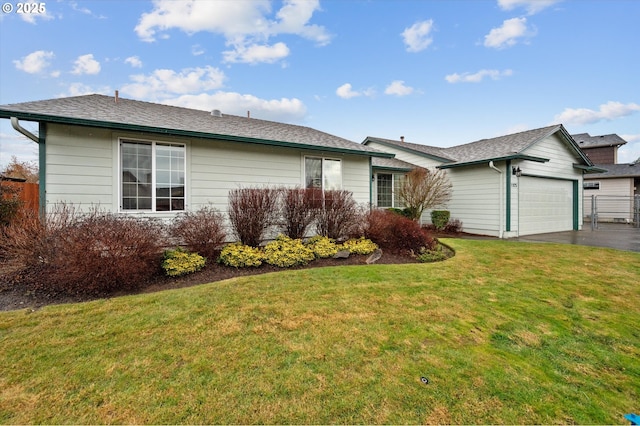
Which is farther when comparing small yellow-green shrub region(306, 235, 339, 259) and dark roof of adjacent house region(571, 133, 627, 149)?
dark roof of adjacent house region(571, 133, 627, 149)

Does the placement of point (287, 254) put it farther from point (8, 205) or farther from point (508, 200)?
point (508, 200)

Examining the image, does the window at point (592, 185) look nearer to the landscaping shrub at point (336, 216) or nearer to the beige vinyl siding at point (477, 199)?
the beige vinyl siding at point (477, 199)

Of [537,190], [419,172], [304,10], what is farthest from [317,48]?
[537,190]

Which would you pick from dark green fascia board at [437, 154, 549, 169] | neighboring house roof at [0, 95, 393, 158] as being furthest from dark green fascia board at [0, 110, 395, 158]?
dark green fascia board at [437, 154, 549, 169]

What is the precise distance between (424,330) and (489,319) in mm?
1078

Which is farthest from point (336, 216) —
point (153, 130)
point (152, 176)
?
point (153, 130)

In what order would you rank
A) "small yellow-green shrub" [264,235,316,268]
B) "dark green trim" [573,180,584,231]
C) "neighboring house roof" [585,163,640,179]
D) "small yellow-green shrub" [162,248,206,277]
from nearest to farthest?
"small yellow-green shrub" [162,248,206,277] → "small yellow-green shrub" [264,235,316,268] → "dark green trim" [573,180,584,231] → "neighboring house roof" [585,163,640,179]

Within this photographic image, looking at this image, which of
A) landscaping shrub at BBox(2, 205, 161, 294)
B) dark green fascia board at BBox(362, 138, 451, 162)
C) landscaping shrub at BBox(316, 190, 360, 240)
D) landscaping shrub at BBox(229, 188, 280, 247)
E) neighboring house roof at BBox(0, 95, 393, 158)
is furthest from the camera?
dark green fascia board at BBox(362, 138, 451, 162)

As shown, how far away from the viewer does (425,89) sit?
47.8 ft

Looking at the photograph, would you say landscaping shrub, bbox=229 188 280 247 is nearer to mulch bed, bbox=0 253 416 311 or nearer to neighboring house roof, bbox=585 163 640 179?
mulch bed, bbox=0 253 416 311

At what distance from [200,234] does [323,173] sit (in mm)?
4700

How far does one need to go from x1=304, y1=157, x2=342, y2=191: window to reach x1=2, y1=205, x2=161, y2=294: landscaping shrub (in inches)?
210

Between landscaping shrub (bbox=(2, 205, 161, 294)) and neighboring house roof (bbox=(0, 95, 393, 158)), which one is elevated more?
neighboring house roof (bbox=(0, 95, 393, 158))

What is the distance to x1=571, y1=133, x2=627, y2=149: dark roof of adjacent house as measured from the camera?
26.1 metres
